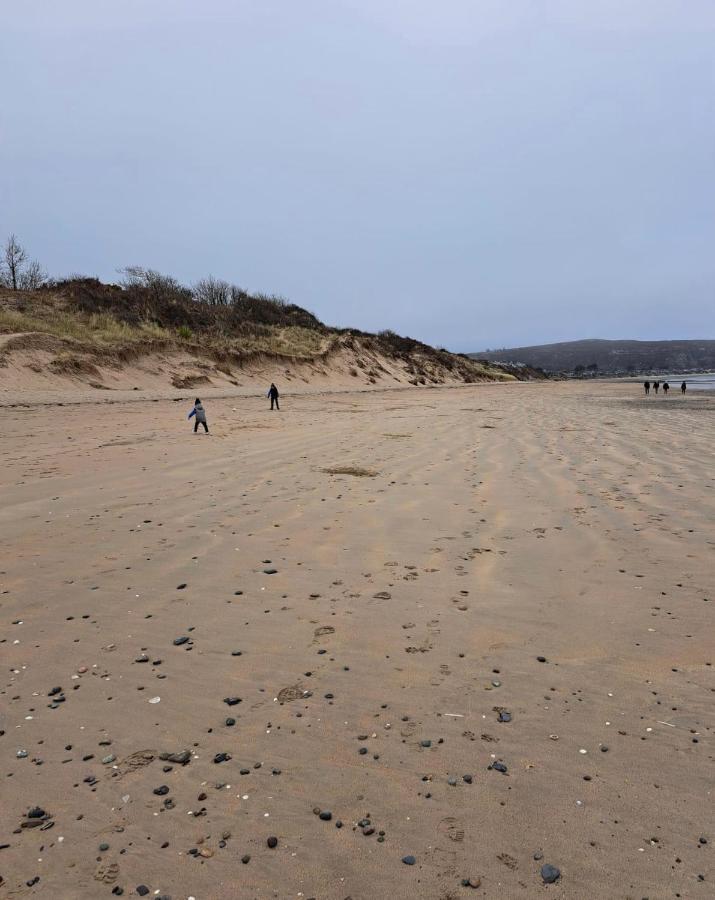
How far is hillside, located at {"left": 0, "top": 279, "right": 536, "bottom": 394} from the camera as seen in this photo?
834 inches

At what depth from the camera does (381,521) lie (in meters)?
5.09

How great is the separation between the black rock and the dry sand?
0.10 feet

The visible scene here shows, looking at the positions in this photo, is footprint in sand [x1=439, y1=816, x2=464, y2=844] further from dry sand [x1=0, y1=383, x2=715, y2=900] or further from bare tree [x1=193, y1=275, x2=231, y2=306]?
bare tree [x1=193, y1=275, x2=231, y2=306]

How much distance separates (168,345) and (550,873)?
27316mm

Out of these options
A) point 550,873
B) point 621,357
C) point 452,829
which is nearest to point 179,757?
point 452,829

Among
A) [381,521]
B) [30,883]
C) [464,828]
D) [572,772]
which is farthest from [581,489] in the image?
[30,883]

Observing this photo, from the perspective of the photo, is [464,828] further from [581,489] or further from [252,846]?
[581,489]

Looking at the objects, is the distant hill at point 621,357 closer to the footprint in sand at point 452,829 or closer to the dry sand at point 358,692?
the dry sand at point 358,692

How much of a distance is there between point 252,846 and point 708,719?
1.96m

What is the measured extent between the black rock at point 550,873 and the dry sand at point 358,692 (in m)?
0.03

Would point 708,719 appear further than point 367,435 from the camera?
No

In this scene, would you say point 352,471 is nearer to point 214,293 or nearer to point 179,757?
point 179,757

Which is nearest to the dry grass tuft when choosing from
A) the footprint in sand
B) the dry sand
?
the dry sand

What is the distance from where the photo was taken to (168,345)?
26.4 meters
